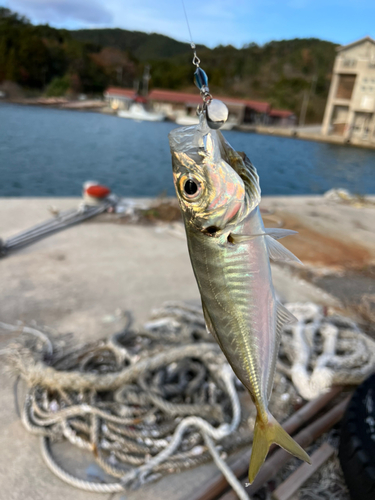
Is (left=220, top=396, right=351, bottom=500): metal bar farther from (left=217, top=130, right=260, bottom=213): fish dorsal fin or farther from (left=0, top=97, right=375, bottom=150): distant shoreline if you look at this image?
(left=0, top=97, right=375, bottom=150): distant shoreline

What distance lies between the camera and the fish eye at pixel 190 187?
3.59 feet

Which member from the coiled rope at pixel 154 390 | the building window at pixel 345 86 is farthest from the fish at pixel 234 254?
the building window at pixel 345 86

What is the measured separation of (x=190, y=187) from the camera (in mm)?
1101

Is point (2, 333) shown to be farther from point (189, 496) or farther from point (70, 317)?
point (189, 496)

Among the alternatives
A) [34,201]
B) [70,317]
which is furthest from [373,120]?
[70,317]

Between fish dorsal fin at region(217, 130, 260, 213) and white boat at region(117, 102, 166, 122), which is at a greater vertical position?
white boat at region(117, 102, 166, 122)

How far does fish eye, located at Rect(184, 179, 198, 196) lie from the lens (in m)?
1.10

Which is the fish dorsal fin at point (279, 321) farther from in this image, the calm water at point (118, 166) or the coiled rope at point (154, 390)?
the calm water at point (118, 166)

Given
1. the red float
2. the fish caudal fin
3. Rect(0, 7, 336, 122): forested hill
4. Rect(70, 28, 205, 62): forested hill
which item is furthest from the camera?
Rect(70, 28, 205, 62): forested hill

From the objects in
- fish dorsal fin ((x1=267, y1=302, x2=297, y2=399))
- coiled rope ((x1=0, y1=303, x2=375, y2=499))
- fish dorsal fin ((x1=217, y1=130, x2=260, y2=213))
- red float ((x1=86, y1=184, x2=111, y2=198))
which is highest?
fish dorsal fin ((x1=217, y1=130, x2=260, y2=213))

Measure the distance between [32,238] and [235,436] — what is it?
468 centimetres

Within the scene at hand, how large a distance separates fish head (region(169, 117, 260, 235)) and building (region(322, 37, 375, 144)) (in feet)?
135

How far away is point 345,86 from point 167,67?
66789 millimetres

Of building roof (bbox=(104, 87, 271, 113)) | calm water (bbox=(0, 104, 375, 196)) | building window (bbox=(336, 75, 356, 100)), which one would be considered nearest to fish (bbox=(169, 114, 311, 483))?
calm water (bbox=(0, 104, 375, 196))
